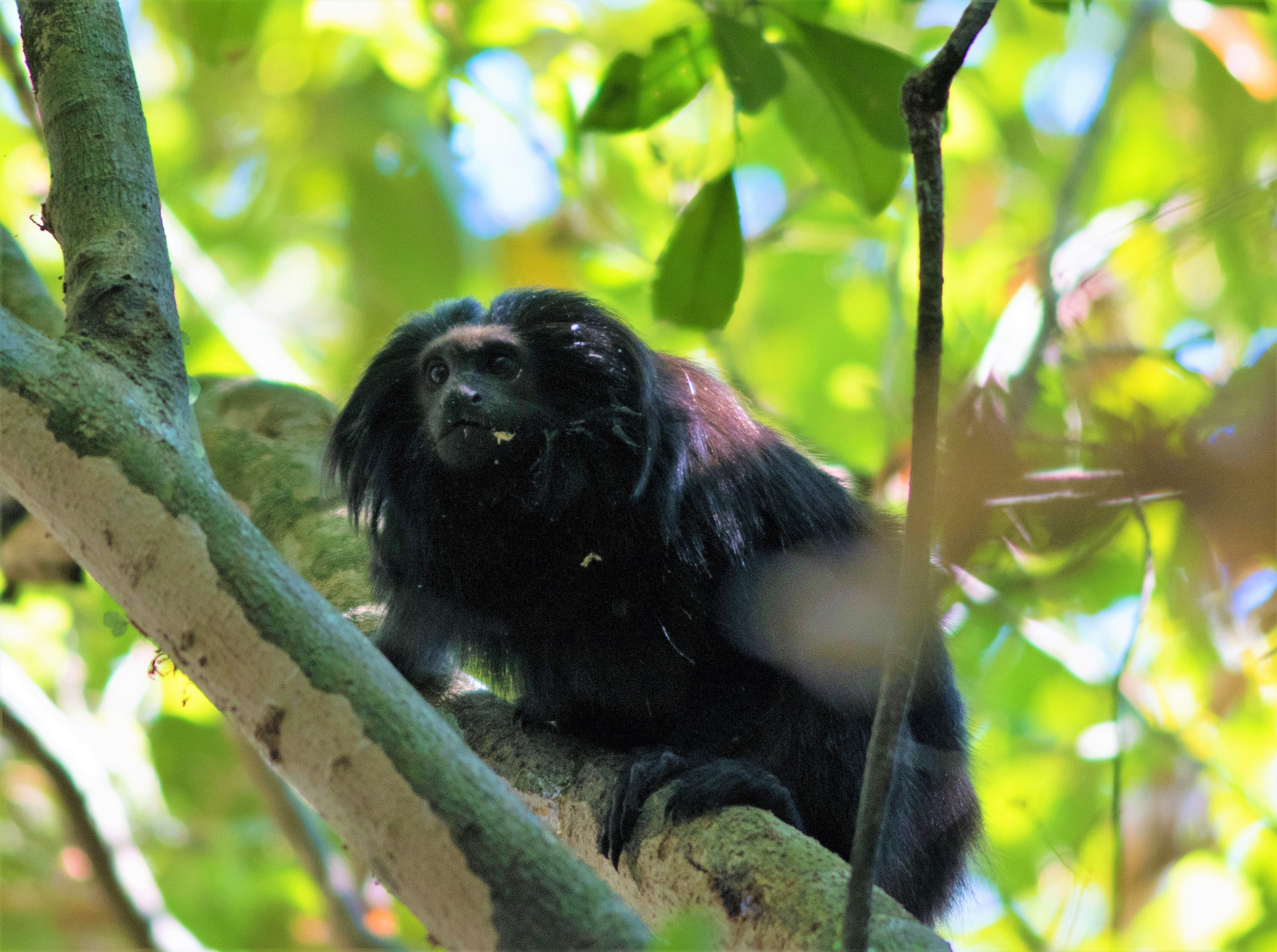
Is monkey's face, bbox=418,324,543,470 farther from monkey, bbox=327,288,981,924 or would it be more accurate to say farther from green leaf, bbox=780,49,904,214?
green leaf, bbox=780,49,904,214

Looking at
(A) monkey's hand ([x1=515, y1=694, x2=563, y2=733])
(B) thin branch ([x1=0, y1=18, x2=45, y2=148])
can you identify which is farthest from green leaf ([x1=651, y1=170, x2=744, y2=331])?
(B) thin branch ([x1=0, y1=18, x2=45, y2=148])

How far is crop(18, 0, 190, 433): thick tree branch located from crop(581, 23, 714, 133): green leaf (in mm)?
1160

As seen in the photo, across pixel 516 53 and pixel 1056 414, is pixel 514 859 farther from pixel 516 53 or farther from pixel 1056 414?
pixel 516 53

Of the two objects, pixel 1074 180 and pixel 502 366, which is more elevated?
pixel 1074 180

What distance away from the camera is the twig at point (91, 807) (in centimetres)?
404

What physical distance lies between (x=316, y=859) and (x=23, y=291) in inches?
94.0

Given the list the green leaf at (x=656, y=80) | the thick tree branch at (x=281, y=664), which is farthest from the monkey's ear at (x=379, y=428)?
the thick tree branch at (x=281, y=664)

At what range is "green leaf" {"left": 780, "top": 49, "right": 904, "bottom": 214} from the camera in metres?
3.07

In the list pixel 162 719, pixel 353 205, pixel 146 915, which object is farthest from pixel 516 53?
pixel 146 915

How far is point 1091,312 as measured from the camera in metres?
4.91

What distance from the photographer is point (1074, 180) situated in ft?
16.3

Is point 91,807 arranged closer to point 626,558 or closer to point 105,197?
point 626,558

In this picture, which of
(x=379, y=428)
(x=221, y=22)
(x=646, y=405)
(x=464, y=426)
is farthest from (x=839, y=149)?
(x=221, y=22)

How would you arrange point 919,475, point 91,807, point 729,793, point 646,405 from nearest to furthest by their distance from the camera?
point 919,475, point 729,793, point 646,405, point 91,807
